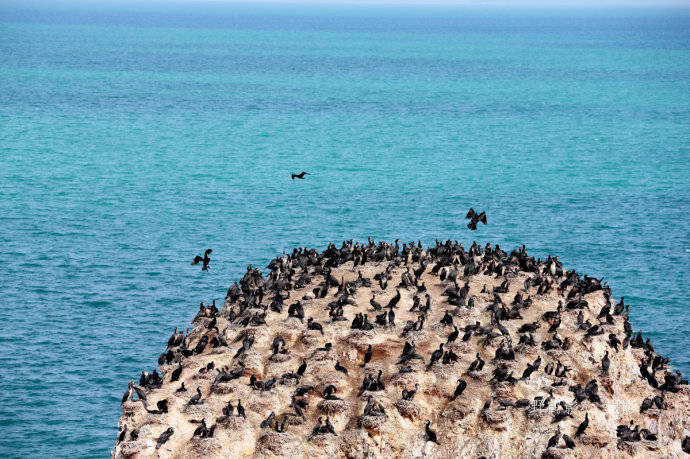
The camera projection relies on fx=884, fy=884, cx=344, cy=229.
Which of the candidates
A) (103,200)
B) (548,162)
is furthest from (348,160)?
(103,200)

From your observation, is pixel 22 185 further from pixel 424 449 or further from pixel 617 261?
pixel 424 449

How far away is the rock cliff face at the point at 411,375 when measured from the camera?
48.9 m

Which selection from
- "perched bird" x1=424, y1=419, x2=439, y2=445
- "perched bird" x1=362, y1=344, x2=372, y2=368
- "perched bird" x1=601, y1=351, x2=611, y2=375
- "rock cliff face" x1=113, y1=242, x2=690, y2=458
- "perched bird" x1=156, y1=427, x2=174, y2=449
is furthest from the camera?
"perched bird" x1=362, y1=344, x2=372, y2=368

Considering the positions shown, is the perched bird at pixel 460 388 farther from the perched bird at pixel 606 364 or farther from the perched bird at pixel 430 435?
the perched bird at pixel 606 364

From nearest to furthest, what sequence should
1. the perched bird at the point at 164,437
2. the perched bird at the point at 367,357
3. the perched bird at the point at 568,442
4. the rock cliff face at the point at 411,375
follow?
the perched bird at the point at 164,437 → the perched bird at the point at 568,442 → the rock cliff face at the point at 411,375 → the perched bird at the point at 367,357

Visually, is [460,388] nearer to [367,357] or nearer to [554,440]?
[554,440]

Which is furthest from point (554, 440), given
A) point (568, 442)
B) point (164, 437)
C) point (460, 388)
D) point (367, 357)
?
point (164, 437)

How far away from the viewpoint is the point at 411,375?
171 ft

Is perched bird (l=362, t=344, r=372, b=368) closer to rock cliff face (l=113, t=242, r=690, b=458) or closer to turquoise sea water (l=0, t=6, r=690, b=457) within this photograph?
rock cliff face (l=113, t=242, r=690, b=458)

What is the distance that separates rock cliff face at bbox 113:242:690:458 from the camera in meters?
48.9

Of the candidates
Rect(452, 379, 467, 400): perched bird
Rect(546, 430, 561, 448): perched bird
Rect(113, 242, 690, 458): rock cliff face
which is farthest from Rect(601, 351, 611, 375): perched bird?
Rect(452, 379, 467, 400): perched bird

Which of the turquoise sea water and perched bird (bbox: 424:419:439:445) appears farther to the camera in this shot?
the turquoise sea water

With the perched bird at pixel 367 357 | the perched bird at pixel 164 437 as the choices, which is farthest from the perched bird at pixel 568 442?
the perched bird at pixel 164 437

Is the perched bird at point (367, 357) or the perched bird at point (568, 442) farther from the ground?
the perched bird at point (367, 357)
